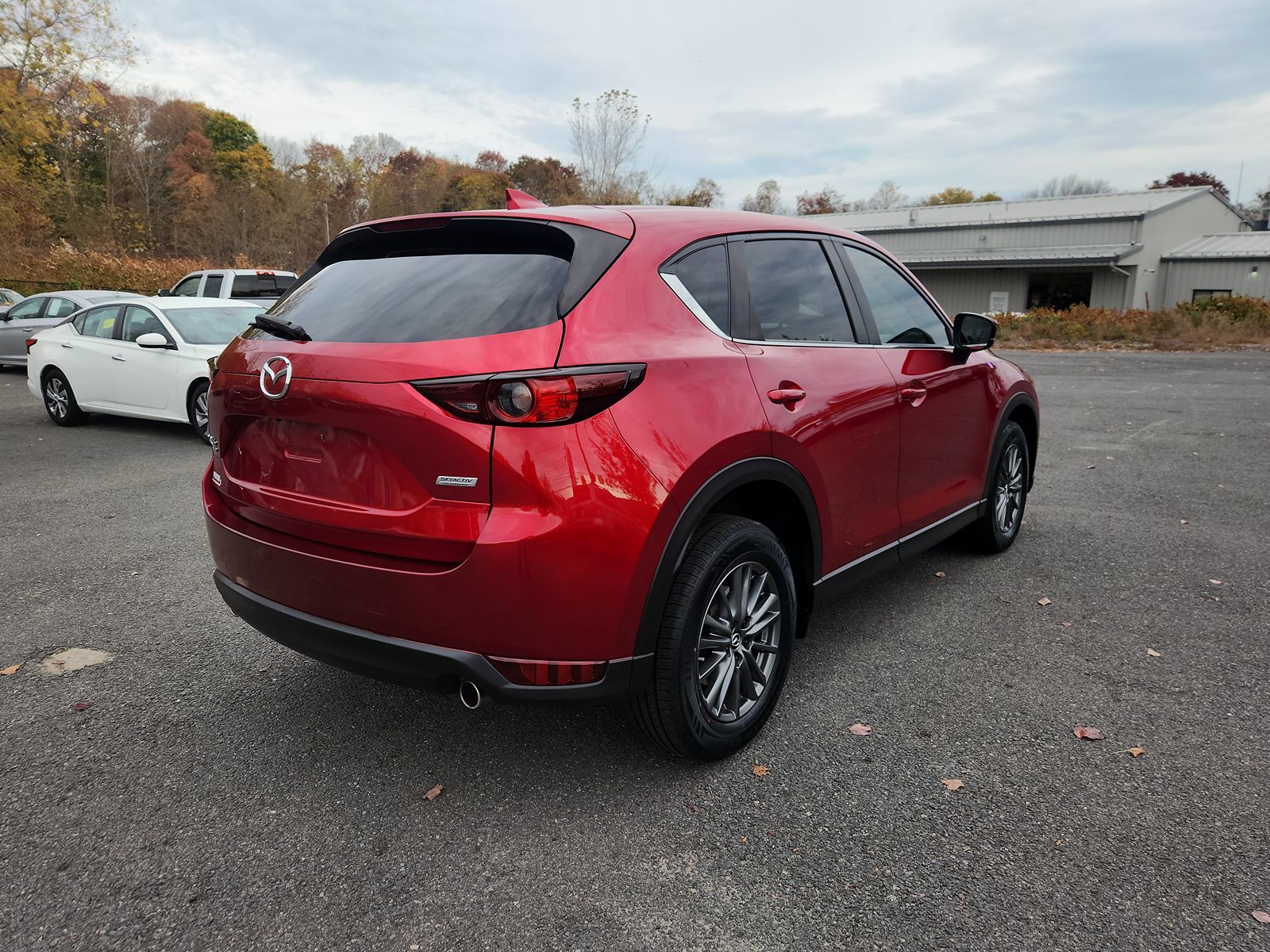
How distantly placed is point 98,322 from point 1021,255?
135ft

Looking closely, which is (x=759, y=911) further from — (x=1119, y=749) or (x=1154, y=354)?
(x=1154, y=354)

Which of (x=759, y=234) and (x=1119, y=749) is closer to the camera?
(x=1119, y=749)

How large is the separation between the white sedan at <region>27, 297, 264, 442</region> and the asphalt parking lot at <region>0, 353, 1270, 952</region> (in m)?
5.26

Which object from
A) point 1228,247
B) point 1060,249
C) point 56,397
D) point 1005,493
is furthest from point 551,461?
point 1228,247

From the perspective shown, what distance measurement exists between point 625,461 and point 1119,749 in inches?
79.7

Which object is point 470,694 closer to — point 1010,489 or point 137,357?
point 1010,489

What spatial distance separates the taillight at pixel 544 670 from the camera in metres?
2.34

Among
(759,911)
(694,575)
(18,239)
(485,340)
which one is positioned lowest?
(759,911)

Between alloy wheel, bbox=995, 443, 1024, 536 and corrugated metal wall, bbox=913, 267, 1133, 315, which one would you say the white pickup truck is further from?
corrugated metal wall, bbox=913, 267, 1133, 315

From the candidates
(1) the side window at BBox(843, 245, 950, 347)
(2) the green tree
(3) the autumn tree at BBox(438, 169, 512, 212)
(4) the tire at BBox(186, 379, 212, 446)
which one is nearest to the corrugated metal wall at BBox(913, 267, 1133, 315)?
(3) the autumn tree at BBox(438, 169, 512, 212)

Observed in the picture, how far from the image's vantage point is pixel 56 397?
10.5 m

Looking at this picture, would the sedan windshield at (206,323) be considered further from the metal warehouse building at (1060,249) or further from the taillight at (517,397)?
A: the metal warehouse building at (1060,249)

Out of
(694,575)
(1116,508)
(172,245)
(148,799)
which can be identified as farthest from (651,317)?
(172,245)

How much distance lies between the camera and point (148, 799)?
8.70 feet
